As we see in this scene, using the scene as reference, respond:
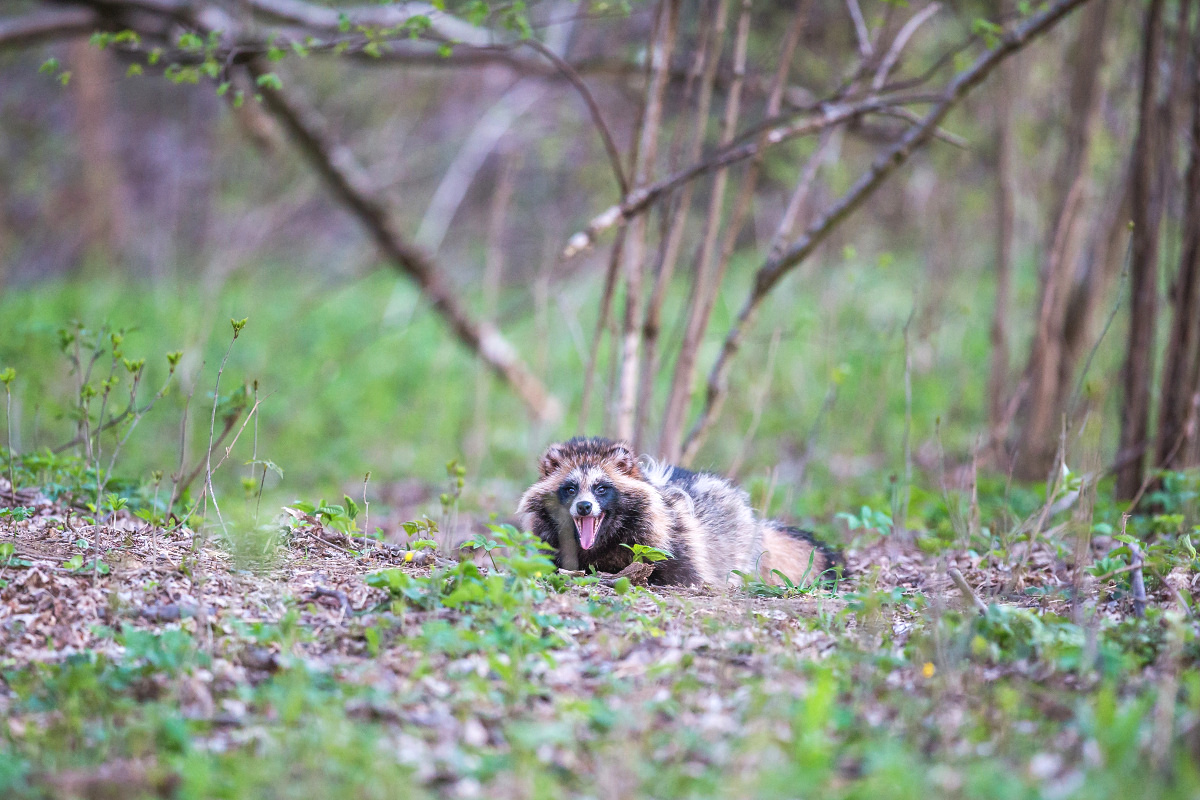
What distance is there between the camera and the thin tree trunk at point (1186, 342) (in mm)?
6211

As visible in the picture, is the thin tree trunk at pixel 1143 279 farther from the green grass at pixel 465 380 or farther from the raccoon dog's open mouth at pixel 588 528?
the raccoon dog's open mouth at pixel 588 528

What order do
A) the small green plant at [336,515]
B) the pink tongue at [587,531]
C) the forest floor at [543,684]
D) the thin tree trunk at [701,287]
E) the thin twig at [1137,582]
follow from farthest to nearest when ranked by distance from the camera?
1. the thin tree trunk at [701,287]
2. the pink tongue at [587,531]
3. the small green plant at [336,515]
4. the thin twig at [1137,582]
5. the forest floor at [543,684]

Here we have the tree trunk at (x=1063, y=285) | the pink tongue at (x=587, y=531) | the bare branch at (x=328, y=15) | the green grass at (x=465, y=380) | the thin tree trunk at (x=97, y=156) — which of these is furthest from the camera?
the thin tree trunk at (x=97, y=156)

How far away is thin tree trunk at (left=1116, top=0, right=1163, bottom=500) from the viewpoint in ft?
20.6

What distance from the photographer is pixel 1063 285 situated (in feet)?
25.7

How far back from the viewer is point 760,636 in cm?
A: 401

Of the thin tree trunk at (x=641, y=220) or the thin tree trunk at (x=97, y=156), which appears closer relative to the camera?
the thin tree trunk at (x=641, y=220)

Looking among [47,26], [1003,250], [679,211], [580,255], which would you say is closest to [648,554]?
[679,211]

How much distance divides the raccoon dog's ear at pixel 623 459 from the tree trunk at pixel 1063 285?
3.39m

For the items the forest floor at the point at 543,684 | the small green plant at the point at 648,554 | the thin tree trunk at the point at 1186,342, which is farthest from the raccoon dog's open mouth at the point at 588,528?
the thin tree trunk at the point at 1186,342

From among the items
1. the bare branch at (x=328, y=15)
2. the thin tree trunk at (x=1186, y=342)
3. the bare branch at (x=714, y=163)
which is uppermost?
the bare branch at (x=328, y=15)

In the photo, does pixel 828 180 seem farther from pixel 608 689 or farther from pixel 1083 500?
pixel 608 689

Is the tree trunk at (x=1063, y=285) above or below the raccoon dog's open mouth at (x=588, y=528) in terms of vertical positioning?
above

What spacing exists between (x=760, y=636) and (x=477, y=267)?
43.5 ft
